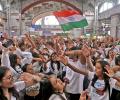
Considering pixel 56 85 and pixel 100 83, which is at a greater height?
pixel 56 85

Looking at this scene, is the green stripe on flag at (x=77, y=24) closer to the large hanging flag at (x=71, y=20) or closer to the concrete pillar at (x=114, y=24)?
the large hanging flag at (x=71, y=20)

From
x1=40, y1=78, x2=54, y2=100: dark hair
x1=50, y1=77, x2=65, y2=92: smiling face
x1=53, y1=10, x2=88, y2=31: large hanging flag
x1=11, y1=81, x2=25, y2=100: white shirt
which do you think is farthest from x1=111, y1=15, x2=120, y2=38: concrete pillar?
x1=50, y1=77, x2=65, y2=92: smiling face

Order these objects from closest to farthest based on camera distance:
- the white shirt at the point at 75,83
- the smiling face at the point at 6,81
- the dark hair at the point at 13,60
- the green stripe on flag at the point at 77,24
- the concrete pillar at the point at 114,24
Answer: the smiling face at the point at 6,81, the white shirt at the point at 75,83, the dark hair at the point at 13,60, the green stripe on flag at the point at 77,24, the concrete pillar at the point at 114,24

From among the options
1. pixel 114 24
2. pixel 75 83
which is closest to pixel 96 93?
pixel 75 83

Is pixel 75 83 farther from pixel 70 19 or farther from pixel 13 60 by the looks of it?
pixel 70 19

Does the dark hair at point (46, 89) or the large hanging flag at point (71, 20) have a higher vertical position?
the large hanging flag at point (71, 20)

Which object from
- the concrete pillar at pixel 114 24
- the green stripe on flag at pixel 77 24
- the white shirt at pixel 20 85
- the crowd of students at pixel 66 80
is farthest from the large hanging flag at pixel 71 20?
the concrete pillar at pixel 114 24

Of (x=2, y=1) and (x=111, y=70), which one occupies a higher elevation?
(x=2, y=1)

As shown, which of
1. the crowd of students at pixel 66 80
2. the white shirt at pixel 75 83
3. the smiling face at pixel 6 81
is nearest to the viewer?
the smiling face at pixel 6 81

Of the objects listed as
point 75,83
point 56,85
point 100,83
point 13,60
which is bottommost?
point 75,83

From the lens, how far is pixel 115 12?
99.7 feet

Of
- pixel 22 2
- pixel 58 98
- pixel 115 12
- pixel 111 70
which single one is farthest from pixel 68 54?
pixel 22 2

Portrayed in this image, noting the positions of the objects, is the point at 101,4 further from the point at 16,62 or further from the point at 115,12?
the point at 16,62

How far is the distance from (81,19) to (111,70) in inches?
429
